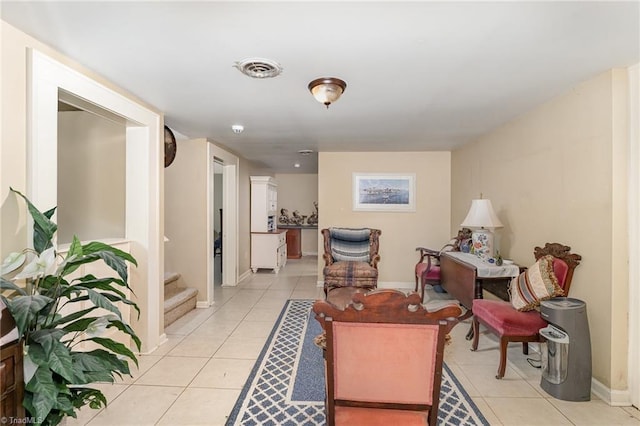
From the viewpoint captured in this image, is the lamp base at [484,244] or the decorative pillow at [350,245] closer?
the lamp base at [484,244]

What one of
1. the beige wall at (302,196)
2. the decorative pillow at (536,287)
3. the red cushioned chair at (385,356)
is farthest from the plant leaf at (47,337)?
the beige wall at (302,196)

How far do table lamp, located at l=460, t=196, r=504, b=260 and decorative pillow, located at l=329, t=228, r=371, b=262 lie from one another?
5.14 feet

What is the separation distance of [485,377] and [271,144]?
3752 millimetres

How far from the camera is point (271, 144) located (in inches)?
181

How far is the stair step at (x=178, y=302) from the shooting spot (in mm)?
3463

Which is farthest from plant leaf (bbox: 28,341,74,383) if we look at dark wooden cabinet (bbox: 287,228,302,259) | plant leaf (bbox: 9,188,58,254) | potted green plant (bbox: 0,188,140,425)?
dark wooden cabinet (bbox: 287,228,302,259)

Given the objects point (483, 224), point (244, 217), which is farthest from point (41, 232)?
point (244, 217)

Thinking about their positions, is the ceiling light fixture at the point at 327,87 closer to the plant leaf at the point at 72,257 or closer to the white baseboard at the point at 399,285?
the plant leaf at the point at 72,257

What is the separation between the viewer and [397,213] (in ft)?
17.1

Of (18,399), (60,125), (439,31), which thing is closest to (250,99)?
(439,31)

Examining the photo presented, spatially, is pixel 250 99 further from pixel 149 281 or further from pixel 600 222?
pixel 600 222

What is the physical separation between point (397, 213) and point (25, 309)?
4.70m

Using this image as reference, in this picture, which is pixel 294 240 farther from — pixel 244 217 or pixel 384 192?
pixel 384 192

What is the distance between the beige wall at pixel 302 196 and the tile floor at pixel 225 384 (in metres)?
4.92
